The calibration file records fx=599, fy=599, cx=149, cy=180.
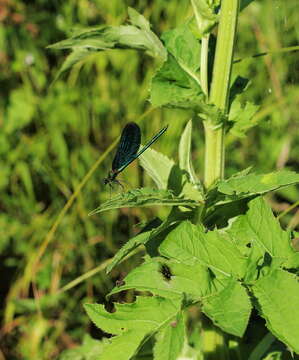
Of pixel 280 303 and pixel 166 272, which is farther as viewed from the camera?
pixel 166 272

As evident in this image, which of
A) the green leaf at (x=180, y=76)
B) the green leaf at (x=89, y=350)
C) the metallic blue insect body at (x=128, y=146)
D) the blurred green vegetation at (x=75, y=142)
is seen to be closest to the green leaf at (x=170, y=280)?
the metallic blue insect body at (x=128, y=146)

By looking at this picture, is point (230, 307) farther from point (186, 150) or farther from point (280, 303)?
point (186, 150)

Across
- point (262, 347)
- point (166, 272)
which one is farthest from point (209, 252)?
point (262, 347)

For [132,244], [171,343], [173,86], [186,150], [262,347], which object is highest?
[173,86]

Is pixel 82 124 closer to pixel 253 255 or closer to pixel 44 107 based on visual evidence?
pixel 44 107

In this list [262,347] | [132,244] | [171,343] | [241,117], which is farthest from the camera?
[262,347]

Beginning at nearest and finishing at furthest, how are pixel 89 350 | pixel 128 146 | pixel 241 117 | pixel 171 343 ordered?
pixel 171 343 < pixel 128 146 < pixel 241 117 < pixel 89 350

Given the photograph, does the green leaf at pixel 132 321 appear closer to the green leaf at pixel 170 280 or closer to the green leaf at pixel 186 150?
the green leaf at pixel 170 280

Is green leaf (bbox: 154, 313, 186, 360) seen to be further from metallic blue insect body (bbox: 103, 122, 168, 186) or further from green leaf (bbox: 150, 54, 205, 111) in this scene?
green leaf (bbox: 150, 54, 205, 111)
